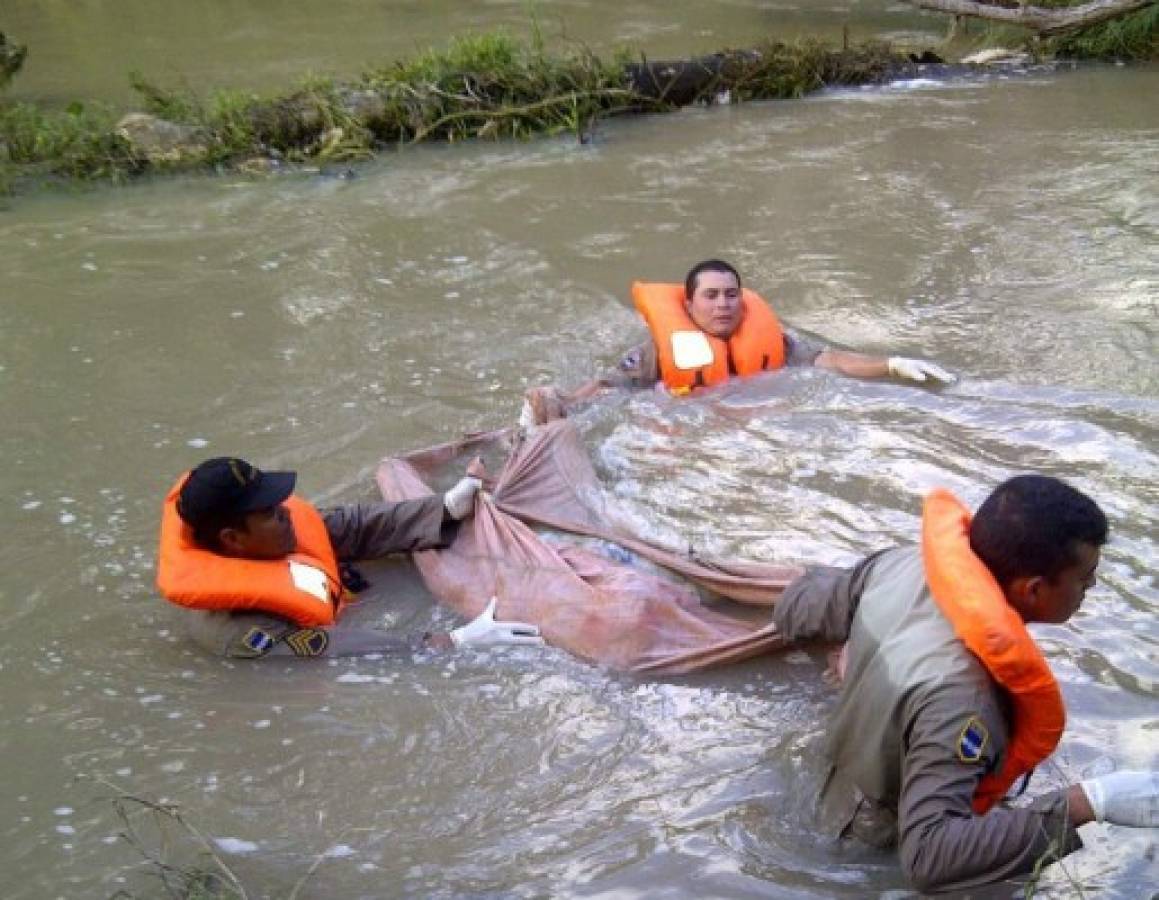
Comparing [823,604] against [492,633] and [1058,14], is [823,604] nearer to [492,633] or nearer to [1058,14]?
[492,633]

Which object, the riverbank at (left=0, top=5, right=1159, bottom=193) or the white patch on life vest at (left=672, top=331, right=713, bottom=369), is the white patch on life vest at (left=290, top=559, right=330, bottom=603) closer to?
the white patch on life vest at (left=672, top=331, right=713, bottom=369)

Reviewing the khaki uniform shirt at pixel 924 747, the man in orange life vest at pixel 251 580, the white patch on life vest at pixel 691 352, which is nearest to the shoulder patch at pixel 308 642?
the man in orange life vest at pixel 251 580

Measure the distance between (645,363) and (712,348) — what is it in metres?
0.33

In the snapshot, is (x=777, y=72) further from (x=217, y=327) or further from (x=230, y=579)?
(x=230, y=579)

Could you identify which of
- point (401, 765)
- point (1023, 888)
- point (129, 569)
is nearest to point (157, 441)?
point (129, 569)

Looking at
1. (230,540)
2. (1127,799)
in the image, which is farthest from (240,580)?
(1127,799)

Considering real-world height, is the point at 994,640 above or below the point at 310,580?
above

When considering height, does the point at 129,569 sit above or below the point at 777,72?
below

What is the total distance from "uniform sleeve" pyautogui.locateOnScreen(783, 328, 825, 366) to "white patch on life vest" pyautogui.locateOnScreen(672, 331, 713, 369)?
42cm

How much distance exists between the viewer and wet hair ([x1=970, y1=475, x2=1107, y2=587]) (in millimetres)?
2539

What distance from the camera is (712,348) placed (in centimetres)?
580

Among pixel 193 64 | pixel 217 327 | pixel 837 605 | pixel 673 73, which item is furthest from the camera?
pixel 193 64

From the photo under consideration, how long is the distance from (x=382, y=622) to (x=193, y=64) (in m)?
10.4

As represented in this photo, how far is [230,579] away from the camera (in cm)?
406
